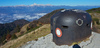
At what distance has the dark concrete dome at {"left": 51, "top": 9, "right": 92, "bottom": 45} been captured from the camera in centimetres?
859

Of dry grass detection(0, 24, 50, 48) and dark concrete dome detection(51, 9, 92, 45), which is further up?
dark concrete dome detection(51, 9, 92, 45)

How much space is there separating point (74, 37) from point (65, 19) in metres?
1.97

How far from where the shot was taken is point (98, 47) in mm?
8359

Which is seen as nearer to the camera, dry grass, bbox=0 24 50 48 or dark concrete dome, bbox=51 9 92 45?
dark concrete dome, bbox=51 9 92 45

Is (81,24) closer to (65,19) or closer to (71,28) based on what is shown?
(71,28)

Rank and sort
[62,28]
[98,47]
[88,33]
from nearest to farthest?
[98,47] < [62,28] < [88,33]

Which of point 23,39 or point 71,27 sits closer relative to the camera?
point 71,27

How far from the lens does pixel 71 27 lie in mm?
8578

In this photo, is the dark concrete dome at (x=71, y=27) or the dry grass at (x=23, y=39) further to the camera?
the dry grass at (x=23, y=39)

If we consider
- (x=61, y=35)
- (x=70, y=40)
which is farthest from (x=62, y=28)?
(x=70, y=40)

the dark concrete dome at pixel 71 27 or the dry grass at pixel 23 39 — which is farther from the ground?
the dark concrete dome at pixel 71 27

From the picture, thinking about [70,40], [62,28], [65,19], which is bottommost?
[70,40]

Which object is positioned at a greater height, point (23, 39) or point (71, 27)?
point (71, 27)

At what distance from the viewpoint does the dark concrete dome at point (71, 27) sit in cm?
859
